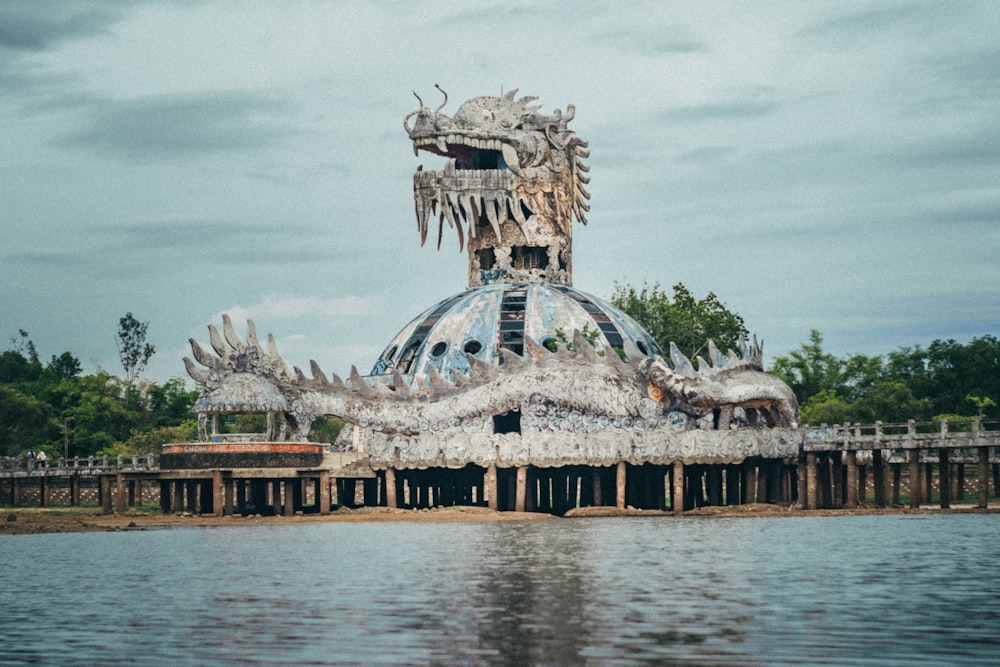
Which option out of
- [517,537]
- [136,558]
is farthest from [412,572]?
[517,537]

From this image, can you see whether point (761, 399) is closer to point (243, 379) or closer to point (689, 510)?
point (689, 510)

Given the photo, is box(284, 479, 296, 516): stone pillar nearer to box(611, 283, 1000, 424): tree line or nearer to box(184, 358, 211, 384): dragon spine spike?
box(184, 358, 211, 384): dragon spine spike

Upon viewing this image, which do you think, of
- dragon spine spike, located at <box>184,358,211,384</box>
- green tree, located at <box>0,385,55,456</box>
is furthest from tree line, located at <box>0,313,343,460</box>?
dragon spine spike, located at <box>184,358,211,384</box>

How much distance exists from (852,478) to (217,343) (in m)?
21.0

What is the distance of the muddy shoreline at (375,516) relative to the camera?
2162 inches

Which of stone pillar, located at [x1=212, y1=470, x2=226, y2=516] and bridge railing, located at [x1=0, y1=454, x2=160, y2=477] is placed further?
bridge railing, located at [x1=0, y1=454, x2=160, y2=477]

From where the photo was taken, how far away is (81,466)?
68688mm

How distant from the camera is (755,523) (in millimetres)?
51219

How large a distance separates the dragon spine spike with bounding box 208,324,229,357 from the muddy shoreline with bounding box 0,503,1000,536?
17.8 feet

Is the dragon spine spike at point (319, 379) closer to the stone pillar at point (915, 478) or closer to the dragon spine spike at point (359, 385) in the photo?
the dragon spine spike at point (359, 385)

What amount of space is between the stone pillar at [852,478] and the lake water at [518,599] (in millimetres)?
9580

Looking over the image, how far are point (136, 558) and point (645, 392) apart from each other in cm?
2365

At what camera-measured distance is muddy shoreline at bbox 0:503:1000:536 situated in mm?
54906

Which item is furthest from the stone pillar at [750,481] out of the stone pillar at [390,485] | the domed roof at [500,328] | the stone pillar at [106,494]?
the stone pillar at [106,494]
